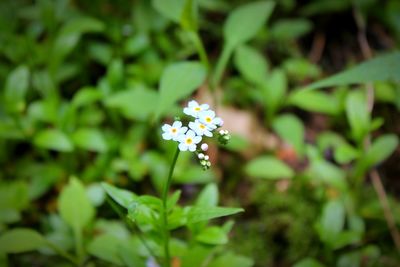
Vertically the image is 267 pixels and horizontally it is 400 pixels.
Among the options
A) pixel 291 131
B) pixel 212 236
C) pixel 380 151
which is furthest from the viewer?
pixel 291 131

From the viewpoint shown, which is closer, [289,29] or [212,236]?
[212,236]

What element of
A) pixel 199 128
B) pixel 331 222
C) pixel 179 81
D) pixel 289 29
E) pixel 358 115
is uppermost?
pixel 289 29

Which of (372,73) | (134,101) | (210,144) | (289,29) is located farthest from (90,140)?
(289,29)

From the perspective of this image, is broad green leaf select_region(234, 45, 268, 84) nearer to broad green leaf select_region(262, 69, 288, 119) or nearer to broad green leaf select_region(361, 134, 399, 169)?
broad green leaf select_region(262, 69, 288, 119)

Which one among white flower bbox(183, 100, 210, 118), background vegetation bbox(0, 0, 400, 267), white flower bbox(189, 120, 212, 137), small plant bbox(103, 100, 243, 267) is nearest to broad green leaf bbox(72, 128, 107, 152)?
background vegetation bbox(0, 0, 400, 267)

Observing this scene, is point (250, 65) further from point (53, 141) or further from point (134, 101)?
point (53, 141)

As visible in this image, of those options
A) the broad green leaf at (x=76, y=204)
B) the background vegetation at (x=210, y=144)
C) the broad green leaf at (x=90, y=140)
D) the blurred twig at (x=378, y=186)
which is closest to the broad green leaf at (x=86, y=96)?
the background vegetation at (x=210, y=144)
